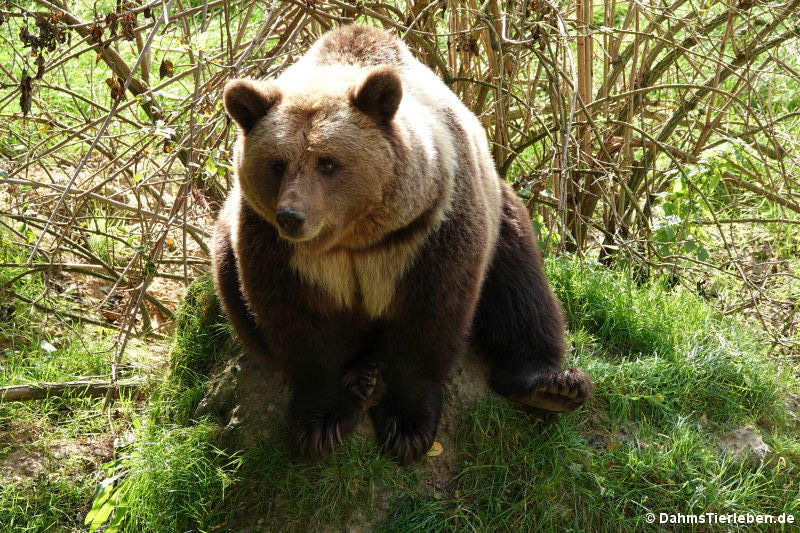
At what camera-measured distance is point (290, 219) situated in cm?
329

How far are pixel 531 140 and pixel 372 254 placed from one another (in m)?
3.08

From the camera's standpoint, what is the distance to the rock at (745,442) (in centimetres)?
455

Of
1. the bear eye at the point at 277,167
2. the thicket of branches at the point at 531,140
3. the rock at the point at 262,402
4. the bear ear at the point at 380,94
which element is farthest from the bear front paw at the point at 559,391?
the bear eye at the point at 277,167

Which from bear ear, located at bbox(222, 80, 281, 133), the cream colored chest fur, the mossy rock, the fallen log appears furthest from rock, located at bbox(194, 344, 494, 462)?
bear ear, located at bbox(222, 80, 281, 133)

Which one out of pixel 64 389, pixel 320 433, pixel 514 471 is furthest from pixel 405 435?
pixel 64 389

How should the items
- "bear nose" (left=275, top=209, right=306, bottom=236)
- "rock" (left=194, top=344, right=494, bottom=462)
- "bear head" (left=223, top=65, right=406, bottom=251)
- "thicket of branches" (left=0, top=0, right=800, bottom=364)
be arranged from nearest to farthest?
"bear nose" (left=275, top=209, right=306, bottom=236) < "bear head" (left=223, top=65, right=406, bottom=251) < "rock" (left=194, top=344, right=494, bottom=462) < "thicket of branches" (left=0, top=0, right=800, bottom=364)

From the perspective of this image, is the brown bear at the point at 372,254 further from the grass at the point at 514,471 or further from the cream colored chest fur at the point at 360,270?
the grass at the point at 514,471

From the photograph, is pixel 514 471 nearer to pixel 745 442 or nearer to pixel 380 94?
pixel 745 442

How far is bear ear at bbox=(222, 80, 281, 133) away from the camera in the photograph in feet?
11.7

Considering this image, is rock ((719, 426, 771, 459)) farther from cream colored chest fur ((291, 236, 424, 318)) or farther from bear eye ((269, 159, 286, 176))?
bear eye ((269, 159, 286, 176))

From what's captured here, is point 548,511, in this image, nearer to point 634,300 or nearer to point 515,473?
point 515,473

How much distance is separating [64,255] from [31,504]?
2.61 meters

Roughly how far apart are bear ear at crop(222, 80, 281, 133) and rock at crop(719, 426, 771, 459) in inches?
121

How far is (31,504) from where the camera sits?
4.68m
